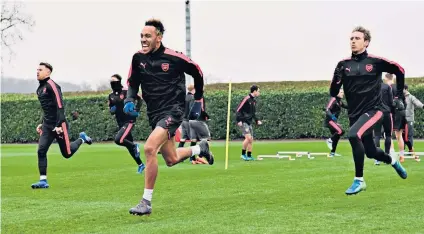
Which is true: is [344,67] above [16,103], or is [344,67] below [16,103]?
above

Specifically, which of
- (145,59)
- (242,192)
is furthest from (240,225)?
Answer: (242,192)

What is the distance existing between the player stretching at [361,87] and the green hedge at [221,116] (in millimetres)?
22060

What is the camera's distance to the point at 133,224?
8.02m

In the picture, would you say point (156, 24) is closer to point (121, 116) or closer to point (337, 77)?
point (337, 77)

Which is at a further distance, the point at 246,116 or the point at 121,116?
the point at 246,116

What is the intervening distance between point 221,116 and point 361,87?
997 inches

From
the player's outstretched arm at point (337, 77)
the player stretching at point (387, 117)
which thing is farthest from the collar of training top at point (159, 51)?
the player stretching at point (387, 117)

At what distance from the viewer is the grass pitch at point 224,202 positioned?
7730 mm

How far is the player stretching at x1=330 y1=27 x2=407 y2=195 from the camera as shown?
1019 centimetres

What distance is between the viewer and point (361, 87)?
33.6ft

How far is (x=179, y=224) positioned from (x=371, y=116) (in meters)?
3.64

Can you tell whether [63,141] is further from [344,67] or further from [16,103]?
[16,103]

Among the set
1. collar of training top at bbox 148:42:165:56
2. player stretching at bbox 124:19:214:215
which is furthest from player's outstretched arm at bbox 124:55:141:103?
collar of training top at bbox 148:42:165:56

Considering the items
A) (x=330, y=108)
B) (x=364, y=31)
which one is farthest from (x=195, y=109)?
(x=330, y=108)
